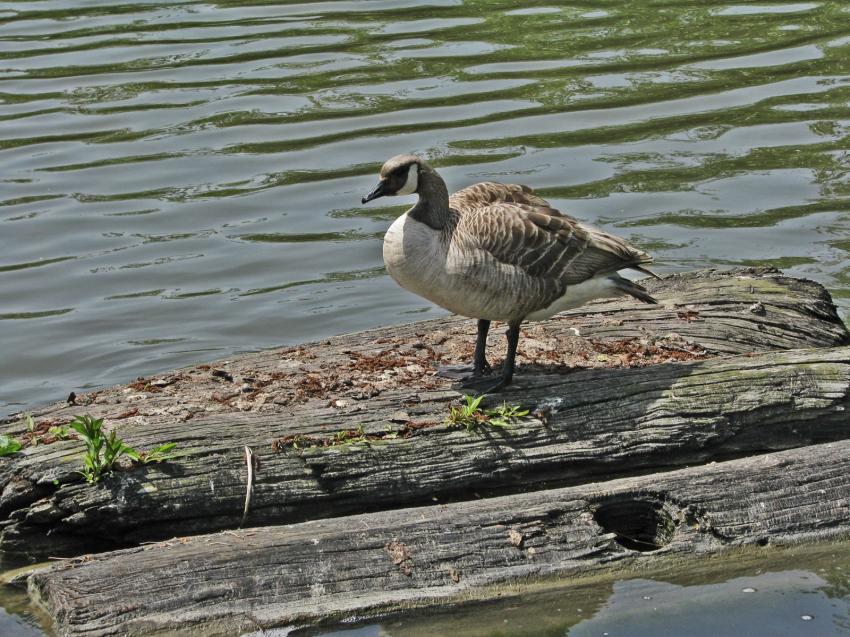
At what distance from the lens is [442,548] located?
5.09m

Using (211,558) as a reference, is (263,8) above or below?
above

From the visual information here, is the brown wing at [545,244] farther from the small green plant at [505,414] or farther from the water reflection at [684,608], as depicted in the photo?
the water reflection at [684,608]

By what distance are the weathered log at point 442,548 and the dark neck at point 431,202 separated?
1.75m

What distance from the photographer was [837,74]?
14.4m

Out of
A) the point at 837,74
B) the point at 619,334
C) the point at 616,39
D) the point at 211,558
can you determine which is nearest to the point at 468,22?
the point at 616,39

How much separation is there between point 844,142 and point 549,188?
3.29 meters

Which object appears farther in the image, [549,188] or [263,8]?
[263,8]

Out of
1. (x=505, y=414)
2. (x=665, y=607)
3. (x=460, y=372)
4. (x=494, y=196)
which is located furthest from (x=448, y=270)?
(x=665, y=607)

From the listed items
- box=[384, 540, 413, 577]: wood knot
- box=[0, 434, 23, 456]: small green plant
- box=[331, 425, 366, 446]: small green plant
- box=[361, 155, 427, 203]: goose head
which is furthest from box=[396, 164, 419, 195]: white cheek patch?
box=[0, 434, 23, 456]: small green plant

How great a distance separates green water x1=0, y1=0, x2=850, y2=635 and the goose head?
322 cm

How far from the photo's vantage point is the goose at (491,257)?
6449mm

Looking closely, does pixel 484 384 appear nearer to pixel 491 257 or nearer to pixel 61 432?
pixel 491 257

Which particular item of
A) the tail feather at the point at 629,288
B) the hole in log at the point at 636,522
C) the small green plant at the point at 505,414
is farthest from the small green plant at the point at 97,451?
the tail feather at the point at 629,288

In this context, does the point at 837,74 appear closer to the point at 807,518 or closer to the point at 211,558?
the point at 807,518
